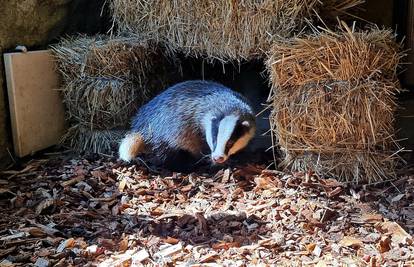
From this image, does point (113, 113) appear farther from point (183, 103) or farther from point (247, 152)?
point (247, 152)

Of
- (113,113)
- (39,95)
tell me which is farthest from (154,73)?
(39,95)

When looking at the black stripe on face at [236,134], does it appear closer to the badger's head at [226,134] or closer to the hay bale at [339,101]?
the badger's head at [226,134]

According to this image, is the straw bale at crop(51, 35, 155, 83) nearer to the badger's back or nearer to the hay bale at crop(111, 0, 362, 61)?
the hay bale at crop(111, 0, 362, 61)

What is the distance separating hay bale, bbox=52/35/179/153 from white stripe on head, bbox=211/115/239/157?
86cm

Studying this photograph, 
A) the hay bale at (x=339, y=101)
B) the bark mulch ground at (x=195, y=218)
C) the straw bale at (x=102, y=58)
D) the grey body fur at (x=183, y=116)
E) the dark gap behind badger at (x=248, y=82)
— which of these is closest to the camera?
the bark mulch ground at (x=195, y=218)

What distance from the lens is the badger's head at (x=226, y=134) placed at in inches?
145

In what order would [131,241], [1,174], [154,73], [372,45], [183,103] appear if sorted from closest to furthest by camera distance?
1. [131,241]
2. [372,45]
3. [1,174]
4. [183,103]
5. [154,73]

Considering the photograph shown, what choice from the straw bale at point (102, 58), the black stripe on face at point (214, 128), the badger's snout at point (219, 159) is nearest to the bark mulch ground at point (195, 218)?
the badger's snout at point (219, 159)

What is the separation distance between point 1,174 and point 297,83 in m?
2.09

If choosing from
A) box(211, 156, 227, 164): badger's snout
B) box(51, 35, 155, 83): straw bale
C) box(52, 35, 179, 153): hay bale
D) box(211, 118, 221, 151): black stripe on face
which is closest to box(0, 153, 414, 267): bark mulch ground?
box(211, 156, 227, 164): badger's snout

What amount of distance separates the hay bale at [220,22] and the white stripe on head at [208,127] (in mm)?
510

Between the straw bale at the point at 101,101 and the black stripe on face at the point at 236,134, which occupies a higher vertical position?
the straw bale at the point at 101,101

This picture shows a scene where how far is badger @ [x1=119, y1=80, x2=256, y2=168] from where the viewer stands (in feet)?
12.6

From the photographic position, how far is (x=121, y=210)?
125 inches
